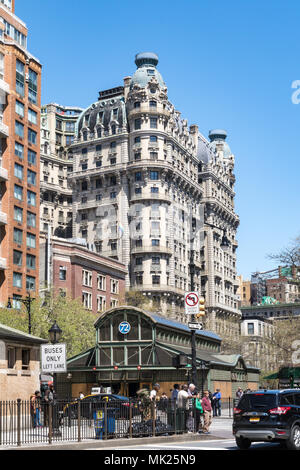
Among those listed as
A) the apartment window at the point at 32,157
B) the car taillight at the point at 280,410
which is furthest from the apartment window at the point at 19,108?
the car taillight at the point at 280,410

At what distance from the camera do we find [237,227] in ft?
547

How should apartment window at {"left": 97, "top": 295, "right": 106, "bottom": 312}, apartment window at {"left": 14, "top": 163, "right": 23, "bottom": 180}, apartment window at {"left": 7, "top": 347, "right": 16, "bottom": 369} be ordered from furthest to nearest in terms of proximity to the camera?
apartment window at {"left": 97, "top": 295, "right": 106, "bottom": 312}, apartment window at {"left": 14, "top": 163, "right": 23, "bottom": 180}, apartment window at {"left": 7, "top": 347, "right": 16, "bottom": 369}

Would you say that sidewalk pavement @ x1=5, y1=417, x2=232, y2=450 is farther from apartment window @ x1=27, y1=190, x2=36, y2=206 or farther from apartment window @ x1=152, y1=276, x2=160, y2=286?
apartment window @ x1=152, y1=276, x2=160, y2=286

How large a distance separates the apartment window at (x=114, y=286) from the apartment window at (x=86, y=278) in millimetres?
6673

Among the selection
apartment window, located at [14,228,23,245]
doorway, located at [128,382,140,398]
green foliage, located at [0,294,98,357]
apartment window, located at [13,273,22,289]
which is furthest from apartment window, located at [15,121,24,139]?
doorway, located at [128,382,140,398]

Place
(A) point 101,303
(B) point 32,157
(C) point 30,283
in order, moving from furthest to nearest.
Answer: (A) point 101,303
(B) point 32,157
(C) point 30,283

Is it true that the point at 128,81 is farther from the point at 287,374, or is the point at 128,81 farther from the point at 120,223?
the point at 287,374

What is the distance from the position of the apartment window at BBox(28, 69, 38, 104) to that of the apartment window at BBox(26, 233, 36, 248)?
15749 millimetres

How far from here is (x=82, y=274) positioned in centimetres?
9106

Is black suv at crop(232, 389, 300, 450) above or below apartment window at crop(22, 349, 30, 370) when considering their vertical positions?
below

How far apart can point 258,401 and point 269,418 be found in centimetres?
84

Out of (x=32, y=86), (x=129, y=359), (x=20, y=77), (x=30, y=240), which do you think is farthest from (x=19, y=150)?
(x=129, y=359)

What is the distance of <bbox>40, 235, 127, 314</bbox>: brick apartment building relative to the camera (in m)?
86.6

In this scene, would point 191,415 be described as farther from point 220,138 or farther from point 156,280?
point 220,138
